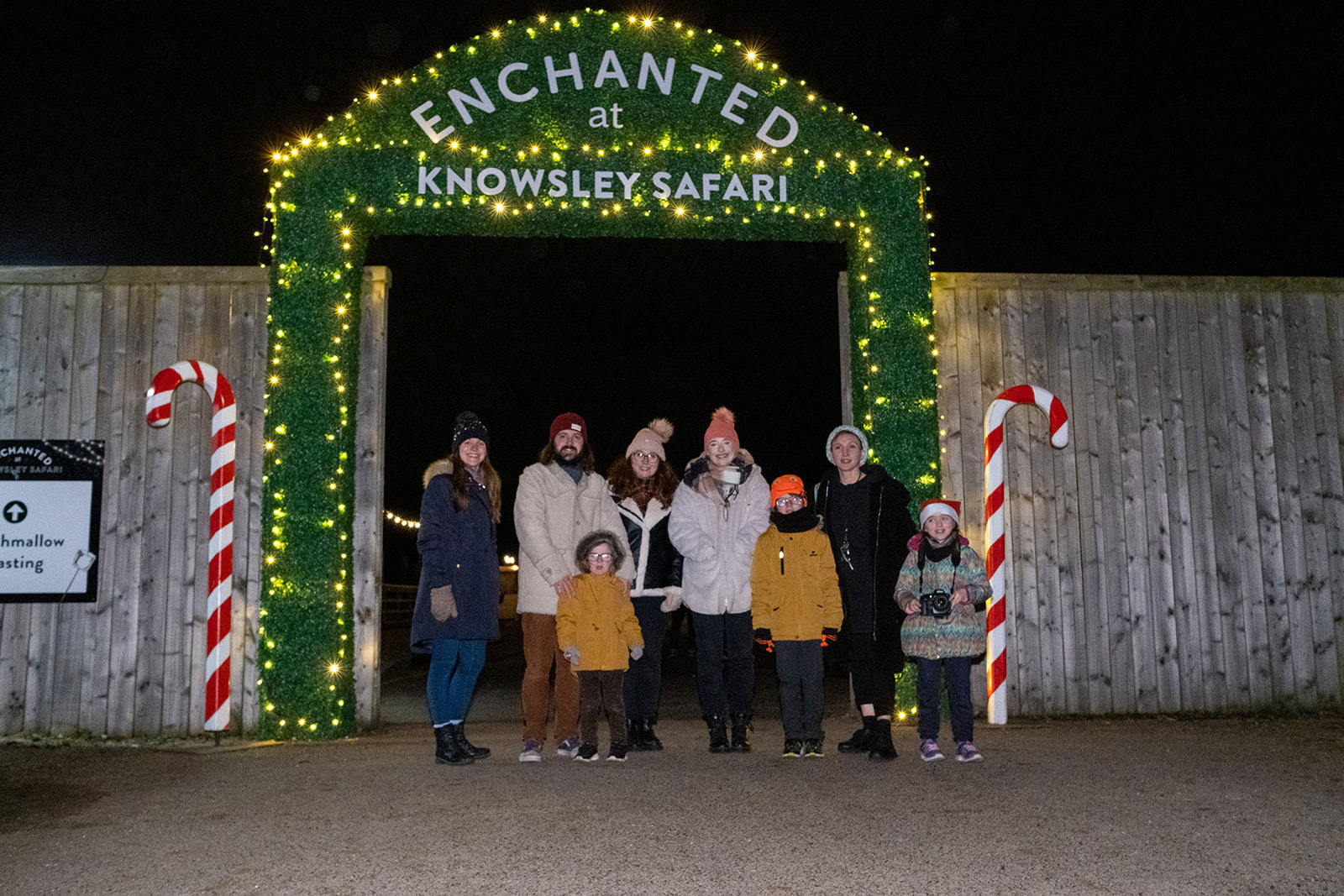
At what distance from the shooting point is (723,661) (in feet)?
20.9

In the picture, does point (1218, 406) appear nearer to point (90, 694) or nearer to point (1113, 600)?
point (1113, 600)

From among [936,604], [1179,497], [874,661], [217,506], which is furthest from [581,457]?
[1179,497]

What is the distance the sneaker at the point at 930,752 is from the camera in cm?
588

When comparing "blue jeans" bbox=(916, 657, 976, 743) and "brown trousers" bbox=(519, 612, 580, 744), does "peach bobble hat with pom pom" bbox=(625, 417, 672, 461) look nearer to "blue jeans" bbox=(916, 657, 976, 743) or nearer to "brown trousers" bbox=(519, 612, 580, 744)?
"brown trousers" bbox=(519, 612, 580, 744)

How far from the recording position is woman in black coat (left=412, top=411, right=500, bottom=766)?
605 centimetres

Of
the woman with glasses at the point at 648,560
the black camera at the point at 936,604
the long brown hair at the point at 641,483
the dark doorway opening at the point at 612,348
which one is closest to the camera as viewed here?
the black camera at the point at 936,604

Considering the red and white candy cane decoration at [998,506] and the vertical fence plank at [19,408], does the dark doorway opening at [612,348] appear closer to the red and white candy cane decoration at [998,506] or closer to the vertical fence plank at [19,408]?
the red and white candy cane decoration at [998,506]

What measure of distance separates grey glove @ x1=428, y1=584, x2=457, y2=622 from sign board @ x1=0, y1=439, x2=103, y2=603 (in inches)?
117

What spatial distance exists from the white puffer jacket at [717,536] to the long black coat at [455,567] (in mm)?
1089

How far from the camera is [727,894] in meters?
3.46

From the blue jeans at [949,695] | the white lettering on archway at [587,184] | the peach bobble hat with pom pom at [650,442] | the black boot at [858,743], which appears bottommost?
the black boot at [858,743]

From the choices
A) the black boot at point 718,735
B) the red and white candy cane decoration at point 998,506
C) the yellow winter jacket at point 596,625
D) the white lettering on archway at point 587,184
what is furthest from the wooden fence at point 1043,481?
the black boot at point 718,735

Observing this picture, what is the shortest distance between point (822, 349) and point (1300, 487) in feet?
39.6

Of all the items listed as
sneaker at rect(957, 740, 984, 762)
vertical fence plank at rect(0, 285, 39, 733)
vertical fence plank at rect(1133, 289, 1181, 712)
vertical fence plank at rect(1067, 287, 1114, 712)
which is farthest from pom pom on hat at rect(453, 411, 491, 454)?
vertical fence plank at rect(1133, 289, 1181, 712)
